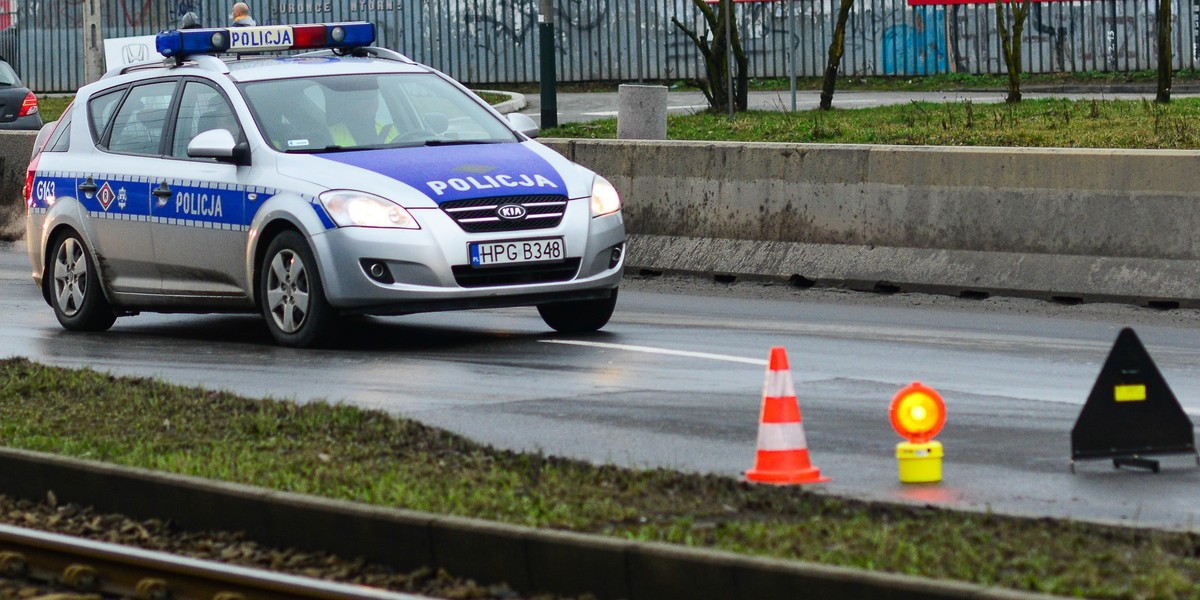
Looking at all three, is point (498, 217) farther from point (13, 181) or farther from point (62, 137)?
point (13, 181)

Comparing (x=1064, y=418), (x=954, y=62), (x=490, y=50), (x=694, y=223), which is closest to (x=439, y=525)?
(x=1064, y=418)

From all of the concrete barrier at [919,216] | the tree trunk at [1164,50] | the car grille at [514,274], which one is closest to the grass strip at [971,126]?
the tree trunk at [1164,50]

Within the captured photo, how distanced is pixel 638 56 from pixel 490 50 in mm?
3442

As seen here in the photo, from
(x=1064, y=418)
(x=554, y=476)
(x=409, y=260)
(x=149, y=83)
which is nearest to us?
(x=554, y=476)

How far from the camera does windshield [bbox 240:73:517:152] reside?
11711 mm

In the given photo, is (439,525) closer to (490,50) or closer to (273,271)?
(273,271)

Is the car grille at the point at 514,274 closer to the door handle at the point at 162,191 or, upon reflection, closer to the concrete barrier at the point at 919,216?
the door handle at the point at 162,191

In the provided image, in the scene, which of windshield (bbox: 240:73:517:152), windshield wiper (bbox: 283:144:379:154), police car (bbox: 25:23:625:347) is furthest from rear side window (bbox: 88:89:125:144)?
windshield wiper (bbox: 283:144:379:154)

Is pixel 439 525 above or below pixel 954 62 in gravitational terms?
below

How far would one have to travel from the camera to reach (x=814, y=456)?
785 cm

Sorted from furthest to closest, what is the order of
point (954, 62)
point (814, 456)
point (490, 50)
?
point (490, 50)
point (954, 62)
point (814, 456)

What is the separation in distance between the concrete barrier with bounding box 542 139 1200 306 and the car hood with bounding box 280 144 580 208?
2911 millimetres

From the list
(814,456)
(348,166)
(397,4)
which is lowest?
(814,456)

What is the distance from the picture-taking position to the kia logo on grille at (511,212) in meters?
11.0
